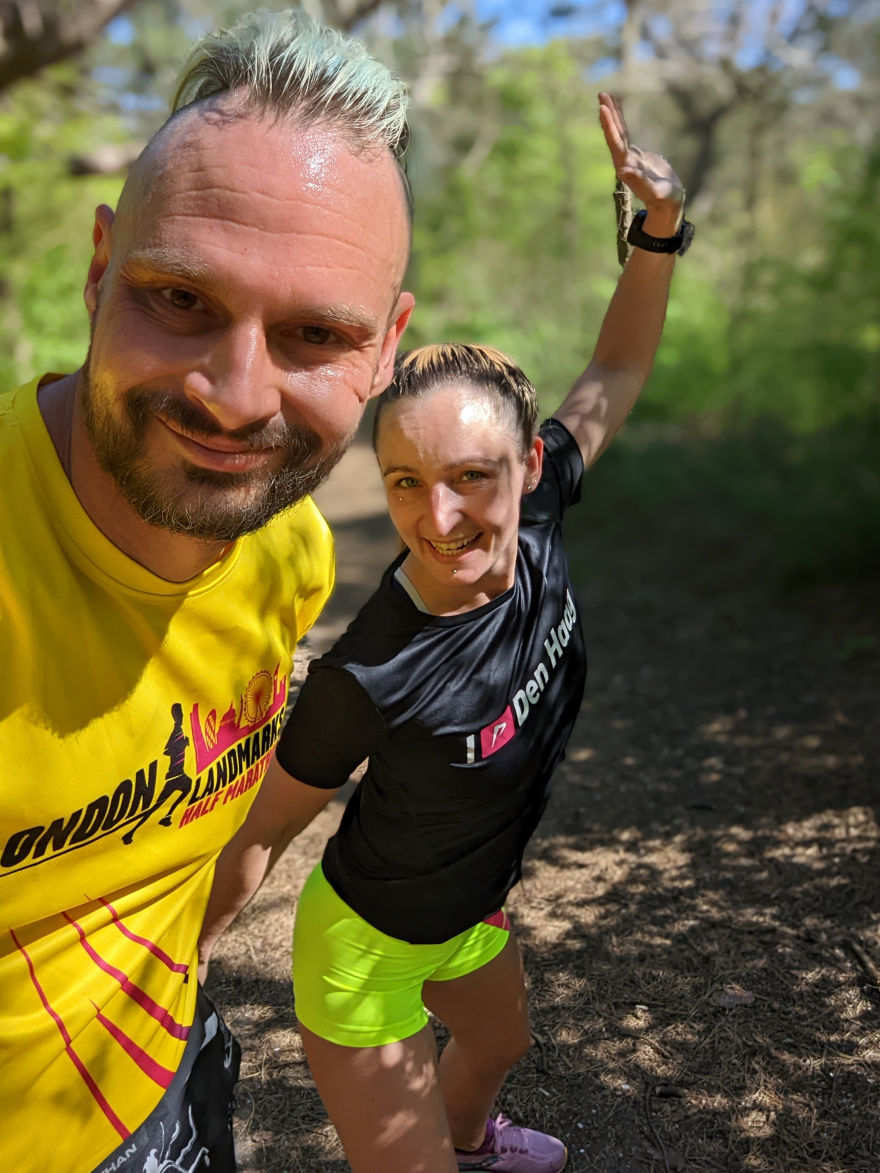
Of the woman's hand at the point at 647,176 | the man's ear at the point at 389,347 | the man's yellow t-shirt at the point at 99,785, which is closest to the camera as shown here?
the man's yellow t-shirt at the point at 99,785

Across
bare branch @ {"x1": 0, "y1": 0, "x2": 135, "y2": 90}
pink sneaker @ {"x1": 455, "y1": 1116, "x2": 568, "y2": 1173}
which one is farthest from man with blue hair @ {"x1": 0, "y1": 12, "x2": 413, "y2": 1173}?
bare branch @ {"x1": 0, "y1": 0, "x2": 135, "y2": 90}

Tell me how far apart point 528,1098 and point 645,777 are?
2.47m

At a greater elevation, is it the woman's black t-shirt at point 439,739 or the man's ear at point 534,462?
the man's ear at point 534,462

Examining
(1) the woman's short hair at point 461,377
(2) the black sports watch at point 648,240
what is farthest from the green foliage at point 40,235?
(1) the woman's short hair at point 461,377

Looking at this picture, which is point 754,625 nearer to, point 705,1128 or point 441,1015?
point 705,1128

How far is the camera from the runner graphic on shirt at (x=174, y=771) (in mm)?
1787

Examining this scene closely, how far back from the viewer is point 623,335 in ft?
8.25

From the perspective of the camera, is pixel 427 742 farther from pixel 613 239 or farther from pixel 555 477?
pixel 613 239

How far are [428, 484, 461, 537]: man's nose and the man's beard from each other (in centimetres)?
37

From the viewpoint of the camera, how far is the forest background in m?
7.92

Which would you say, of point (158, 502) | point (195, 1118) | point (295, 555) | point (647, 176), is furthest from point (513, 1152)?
point (647, 176)

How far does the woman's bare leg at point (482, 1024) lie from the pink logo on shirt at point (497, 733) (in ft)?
2.27

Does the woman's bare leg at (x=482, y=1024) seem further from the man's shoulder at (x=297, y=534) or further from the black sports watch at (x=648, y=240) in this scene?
the black sports watch at (x=648, y=240)

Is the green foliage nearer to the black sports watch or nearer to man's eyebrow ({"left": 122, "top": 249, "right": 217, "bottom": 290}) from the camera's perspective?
the black sports watch
